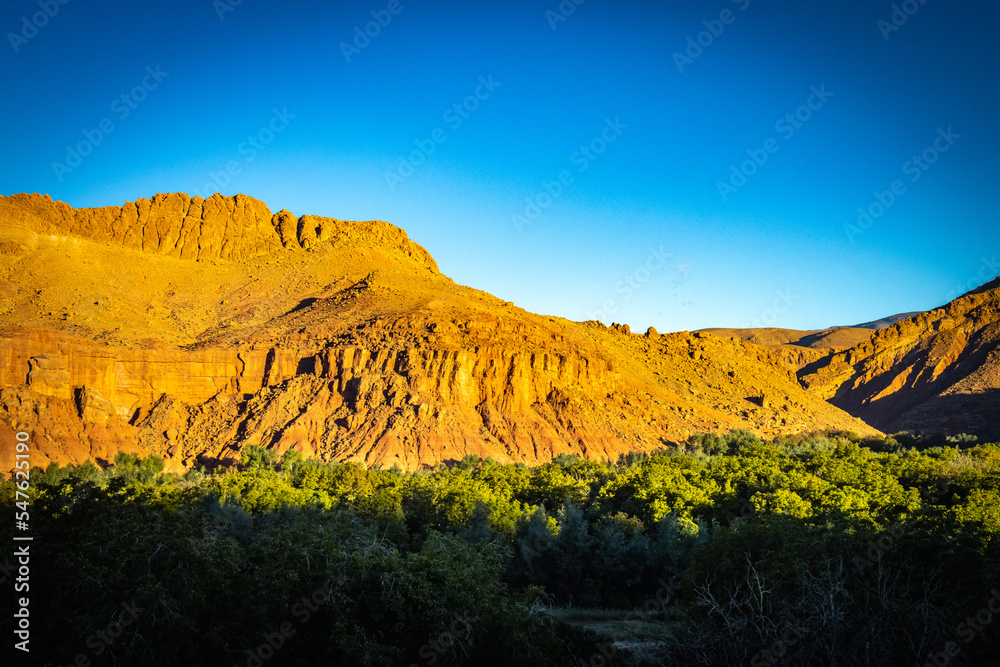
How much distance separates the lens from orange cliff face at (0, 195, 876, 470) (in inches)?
3123

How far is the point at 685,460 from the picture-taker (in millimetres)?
49750

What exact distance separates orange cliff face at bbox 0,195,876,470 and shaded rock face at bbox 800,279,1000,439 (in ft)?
40.5

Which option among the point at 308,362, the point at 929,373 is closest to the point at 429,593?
the point at 308,362

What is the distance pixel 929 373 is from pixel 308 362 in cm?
9524

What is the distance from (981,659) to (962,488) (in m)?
21.5

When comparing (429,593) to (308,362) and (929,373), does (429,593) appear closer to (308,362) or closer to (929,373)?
(308,362)

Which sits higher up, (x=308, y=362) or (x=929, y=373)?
(x=929, y=373)

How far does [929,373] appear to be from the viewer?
122062mm

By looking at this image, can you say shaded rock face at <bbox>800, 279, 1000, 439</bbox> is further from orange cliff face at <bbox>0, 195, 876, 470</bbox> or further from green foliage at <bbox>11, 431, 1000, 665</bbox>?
green foliage at <bbox>11, 431, 1000, 665</bbox>

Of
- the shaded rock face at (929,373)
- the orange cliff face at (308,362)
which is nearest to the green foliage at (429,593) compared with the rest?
the orange cliff face at (308,362)

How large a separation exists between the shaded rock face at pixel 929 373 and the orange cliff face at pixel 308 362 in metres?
12.3

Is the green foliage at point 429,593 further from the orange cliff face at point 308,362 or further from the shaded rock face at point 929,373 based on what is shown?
the shaded rock face at point 929,373

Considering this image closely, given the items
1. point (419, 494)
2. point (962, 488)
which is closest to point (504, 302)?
point (419, 494)

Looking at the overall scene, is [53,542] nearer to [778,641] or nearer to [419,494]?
[778,641]
